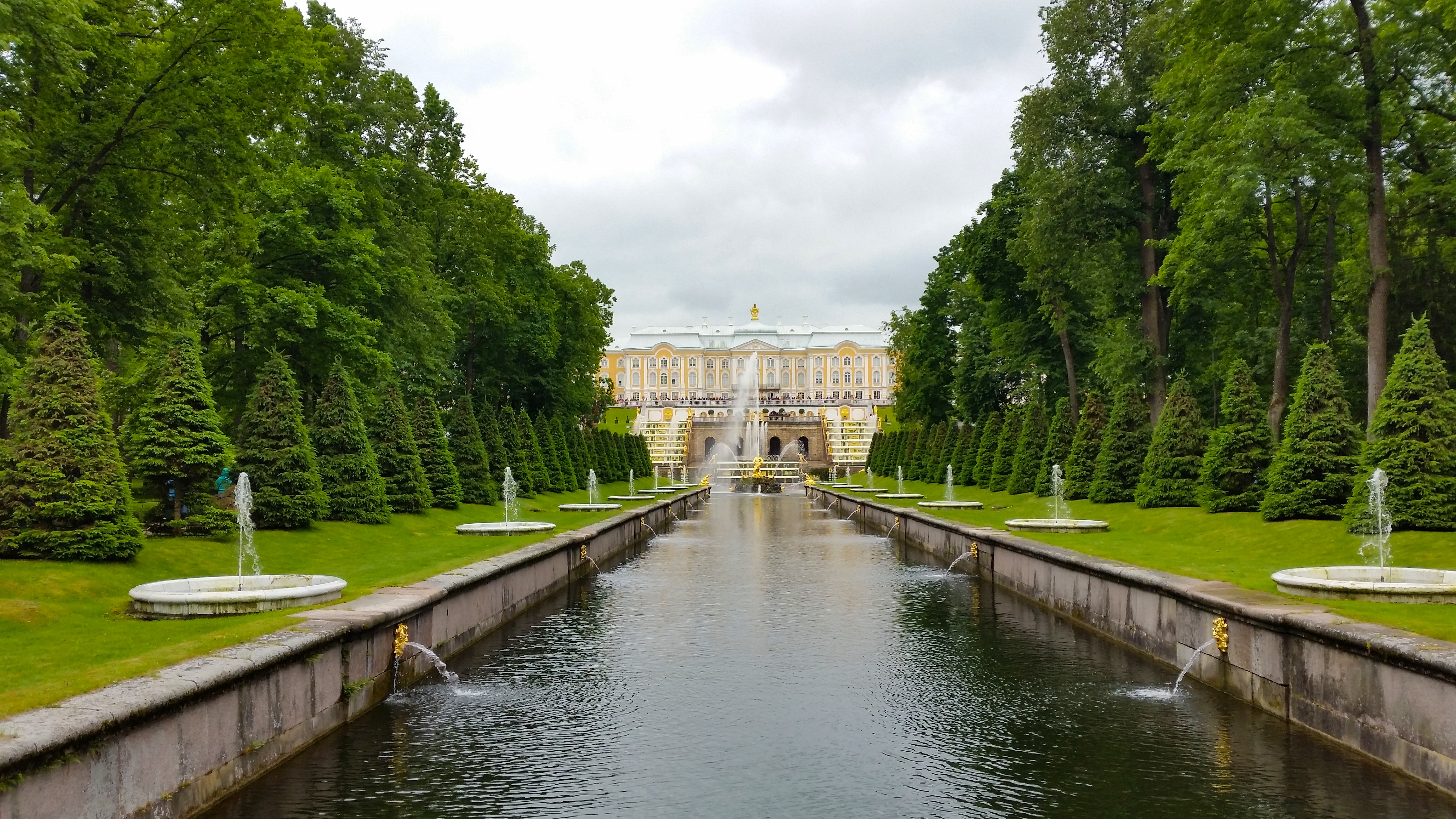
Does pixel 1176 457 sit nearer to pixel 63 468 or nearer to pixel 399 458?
pixel 399 458

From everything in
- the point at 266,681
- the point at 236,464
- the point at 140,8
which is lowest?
the point at 266,681

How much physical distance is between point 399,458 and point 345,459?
8.24 feet

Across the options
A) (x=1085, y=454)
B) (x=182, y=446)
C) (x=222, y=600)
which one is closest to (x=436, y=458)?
(x=182, y=446)

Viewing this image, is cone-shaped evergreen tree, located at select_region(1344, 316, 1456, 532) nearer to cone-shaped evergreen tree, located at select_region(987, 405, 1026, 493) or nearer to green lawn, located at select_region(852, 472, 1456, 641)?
green lawn, located at select_region(852, 472, 1456, 641)

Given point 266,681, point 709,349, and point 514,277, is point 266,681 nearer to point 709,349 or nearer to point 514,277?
point 514,277

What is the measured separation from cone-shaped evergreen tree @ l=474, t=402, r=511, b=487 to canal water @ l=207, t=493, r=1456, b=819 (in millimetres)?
18224

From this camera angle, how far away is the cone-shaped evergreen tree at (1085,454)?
25812mm

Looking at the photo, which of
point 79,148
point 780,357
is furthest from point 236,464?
point 780,357

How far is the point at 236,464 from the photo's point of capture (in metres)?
16.6

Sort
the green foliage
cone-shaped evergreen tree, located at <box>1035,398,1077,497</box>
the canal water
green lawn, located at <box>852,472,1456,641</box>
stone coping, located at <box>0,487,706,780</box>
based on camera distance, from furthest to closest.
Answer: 1. cone-shaped evergreen tree, located at <box>1035,398,1077,497</box>
2. the green foliage
3. green lawn, located at <box>852,472,1456,641</box>
4. the canal water
5. stone coping, located at <box>0,487,706,780</box>

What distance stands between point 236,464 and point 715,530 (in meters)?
13.1

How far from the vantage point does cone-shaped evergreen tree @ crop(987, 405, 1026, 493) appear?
32.4 m

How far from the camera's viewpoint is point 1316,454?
51.8 ft

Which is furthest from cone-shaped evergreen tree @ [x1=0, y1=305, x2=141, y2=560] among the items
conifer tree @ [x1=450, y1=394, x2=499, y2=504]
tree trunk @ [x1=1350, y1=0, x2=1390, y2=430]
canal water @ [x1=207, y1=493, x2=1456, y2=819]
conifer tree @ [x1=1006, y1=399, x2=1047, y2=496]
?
conifer tree @ [x1=1006, y1=399, x2=1047, y2=496]
